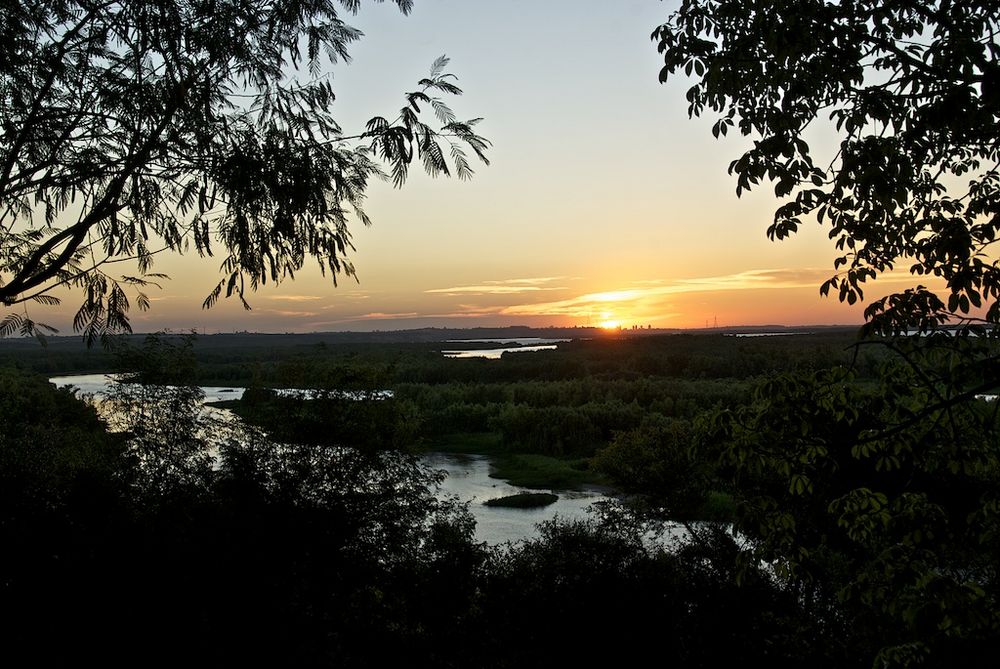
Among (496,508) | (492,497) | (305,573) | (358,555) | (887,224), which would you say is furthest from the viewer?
(492,497)

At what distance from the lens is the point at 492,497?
35.4m

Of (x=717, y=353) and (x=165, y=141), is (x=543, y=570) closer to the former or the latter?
(x=165, y=141)

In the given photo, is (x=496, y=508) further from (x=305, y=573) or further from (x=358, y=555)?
(x=305, y=573)

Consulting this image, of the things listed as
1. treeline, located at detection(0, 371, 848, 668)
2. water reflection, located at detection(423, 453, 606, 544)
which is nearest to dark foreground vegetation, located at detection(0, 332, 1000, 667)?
treeline, located at detection(0, 371, 848, 668)

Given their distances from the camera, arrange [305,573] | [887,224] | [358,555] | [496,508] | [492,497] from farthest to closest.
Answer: [492,497], [496,508], [358,555], [305,573], [887,224]

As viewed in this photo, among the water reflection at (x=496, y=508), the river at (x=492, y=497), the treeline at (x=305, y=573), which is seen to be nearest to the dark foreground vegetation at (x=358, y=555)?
the treeline at (x=305, y=573)

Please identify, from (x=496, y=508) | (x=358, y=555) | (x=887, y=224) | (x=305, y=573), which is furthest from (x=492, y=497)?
(x=887, y=224)

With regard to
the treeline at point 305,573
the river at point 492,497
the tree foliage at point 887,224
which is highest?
the tree foliage at point 887,224

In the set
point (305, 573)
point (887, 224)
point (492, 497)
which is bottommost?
point (492, 497)

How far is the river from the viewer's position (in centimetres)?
2808

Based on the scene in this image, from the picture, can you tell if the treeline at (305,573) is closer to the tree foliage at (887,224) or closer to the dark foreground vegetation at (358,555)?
the dark foreground vegetation at (358,555)

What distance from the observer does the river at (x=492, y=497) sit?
28078mm

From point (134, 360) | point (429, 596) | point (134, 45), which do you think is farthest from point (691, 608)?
point (134, 45)

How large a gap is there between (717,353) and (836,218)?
101 m
